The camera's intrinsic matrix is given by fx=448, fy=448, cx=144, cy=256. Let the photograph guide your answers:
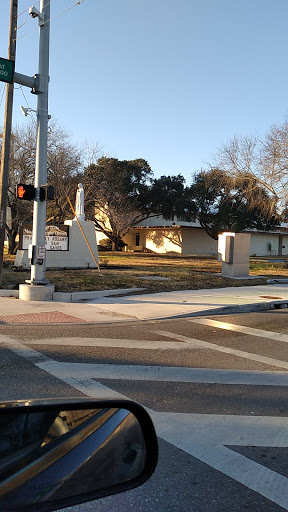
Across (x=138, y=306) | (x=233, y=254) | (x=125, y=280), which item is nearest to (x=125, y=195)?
(x=233, y=254)

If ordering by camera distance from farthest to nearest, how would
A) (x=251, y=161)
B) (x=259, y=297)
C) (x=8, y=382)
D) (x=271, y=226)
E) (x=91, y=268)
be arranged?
(x=271, y=226) < (x=251, y=161) < (x=91, y=268) < (x=259, y=297) < (x=8, y=382)

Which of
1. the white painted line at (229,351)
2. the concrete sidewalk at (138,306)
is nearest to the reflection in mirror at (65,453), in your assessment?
the white painted line at (229,351)

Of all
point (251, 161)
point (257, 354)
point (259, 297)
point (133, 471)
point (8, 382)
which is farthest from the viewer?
point (251, 161)

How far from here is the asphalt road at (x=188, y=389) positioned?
314 centimetres

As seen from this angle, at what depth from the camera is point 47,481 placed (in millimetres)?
1570

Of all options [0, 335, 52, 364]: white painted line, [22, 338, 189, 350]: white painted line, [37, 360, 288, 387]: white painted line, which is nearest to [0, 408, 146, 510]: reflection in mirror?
[37, 360, 288, 387]: white painted line

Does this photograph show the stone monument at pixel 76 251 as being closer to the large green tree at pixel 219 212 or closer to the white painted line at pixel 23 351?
the white painted line at pixel 23 351

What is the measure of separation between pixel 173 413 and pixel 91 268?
16.4 metres

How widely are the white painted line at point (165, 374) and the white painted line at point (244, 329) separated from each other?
2590 mm

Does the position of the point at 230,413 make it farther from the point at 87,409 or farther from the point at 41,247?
the point at 41,247

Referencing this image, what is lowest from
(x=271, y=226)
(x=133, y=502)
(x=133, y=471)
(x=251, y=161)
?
(x=133, y=502)

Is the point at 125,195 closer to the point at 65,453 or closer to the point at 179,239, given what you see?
the point at 179,239

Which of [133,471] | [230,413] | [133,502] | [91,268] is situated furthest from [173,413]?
[91,268]

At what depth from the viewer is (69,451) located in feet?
5.58
